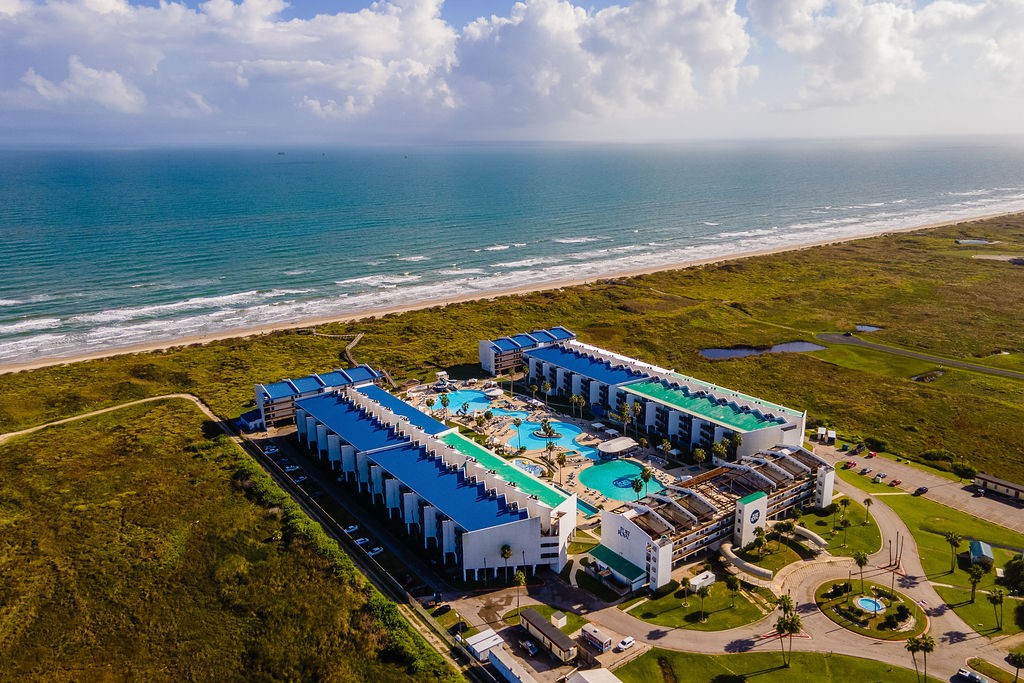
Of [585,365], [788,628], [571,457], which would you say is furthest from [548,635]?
[585,365]

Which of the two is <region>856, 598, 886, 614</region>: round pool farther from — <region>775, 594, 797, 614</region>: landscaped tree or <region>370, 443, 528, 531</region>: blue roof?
<region>370, 443, 528, 531</region>: blue roof

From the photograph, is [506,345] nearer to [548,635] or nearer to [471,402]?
[471,402]

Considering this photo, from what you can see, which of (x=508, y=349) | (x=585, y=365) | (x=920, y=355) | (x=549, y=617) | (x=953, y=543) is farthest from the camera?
(x=920, y=355)

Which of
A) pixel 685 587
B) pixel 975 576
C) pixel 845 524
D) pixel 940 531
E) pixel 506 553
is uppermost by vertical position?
pixel 506 553

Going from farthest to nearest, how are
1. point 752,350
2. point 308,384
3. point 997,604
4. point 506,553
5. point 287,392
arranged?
point 752,350 < point 308,384 < point 287,392 < point 506,553 < point 997,604

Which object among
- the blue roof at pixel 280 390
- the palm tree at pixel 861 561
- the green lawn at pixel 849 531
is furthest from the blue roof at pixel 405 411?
the palm tree at pixel 861 561

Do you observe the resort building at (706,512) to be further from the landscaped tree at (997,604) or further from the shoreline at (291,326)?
the shoreline at (291,326)

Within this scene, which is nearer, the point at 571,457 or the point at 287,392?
the point at 571,457
